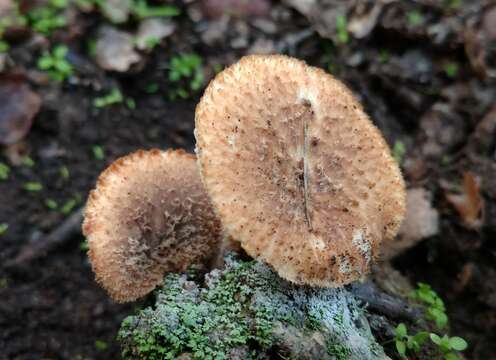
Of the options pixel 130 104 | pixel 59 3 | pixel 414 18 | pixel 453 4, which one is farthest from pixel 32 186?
pixel 453 4

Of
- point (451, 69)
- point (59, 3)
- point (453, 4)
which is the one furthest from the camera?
point (453, 4)

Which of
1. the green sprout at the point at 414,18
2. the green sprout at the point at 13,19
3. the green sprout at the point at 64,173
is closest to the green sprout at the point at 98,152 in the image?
the green sprout at the point at 64,173

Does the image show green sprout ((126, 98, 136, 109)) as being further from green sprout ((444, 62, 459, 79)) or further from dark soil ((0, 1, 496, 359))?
green sprout ((444, 62, 459, 79))

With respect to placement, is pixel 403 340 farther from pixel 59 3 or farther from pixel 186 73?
pixel 59 3

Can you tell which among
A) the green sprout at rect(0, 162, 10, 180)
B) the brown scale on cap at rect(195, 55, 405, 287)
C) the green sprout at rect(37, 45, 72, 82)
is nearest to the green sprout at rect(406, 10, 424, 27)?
the brown scale on cap at rect(195, 55, 405, 287)

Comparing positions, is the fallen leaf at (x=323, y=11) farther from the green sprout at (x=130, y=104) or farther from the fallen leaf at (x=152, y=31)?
the green sprout at (x=130, y=104)
